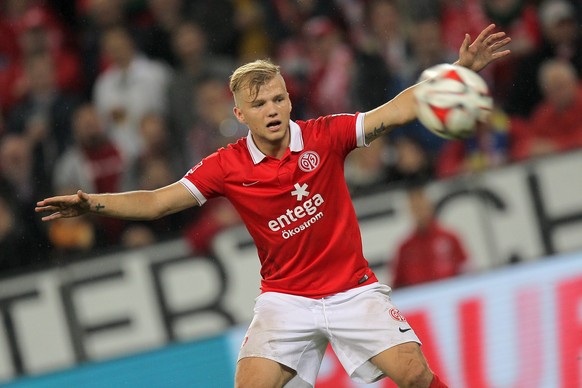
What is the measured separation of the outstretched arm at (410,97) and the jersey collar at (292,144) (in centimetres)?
29

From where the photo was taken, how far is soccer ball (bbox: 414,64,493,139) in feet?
14.7

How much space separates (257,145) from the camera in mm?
4785

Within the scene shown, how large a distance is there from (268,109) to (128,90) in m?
4.15

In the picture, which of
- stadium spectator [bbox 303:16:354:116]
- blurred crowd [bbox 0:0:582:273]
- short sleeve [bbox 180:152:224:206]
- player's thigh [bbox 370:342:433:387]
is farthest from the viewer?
stadium spectator [bbox 303:16:354:116]

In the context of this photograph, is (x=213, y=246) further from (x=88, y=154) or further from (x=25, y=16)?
(x=25, y=16)

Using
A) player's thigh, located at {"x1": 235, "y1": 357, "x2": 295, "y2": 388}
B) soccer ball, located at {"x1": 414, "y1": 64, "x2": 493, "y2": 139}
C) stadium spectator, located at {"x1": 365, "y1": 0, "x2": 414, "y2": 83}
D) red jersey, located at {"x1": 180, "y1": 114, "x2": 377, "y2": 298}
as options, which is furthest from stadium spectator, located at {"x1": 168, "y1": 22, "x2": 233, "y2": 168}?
soccer ball, located at {"x1": 414, "y1": 64, "x2": 493, "y2": 139}

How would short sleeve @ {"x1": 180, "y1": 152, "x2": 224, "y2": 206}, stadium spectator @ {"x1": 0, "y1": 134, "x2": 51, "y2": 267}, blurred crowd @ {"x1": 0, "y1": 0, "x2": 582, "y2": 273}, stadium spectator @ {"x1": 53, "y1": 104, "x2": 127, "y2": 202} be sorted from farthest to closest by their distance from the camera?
1. stadium spectator @ {"x1": 53, "y1": 104, "x2": 127, "y2": 202}
2. stadium spectator @ {"x1": 0, "y1": 134, "x2": 51, "y2": 267}
3. blurred crowd @ {"x1": 0, "y1": 0, "x2": 582, "y2": 273}
4. short sleeve @ {"x1": 180, "y1": 152, "x2": 224, "y2": 206}

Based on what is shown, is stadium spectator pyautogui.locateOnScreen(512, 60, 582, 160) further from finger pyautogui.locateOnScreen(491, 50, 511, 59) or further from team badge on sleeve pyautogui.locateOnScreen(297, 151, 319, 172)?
team badge on sleeve pyautogui.locateOnScreen(297, 151, 319, 172)

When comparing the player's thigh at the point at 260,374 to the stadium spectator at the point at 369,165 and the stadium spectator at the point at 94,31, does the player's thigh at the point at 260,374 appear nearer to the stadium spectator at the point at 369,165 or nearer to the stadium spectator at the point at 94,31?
the stadium spectator at the point at 369,165

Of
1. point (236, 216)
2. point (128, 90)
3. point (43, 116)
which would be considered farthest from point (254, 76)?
point (43, 116)

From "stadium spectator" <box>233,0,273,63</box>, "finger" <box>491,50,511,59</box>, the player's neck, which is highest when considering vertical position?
"stadium spectator" <box>233,0,273,63</box>

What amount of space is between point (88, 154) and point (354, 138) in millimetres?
3806

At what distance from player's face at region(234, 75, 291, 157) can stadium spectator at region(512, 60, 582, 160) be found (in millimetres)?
2924

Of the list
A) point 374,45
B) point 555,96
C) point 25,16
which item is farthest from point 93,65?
point 555,96
